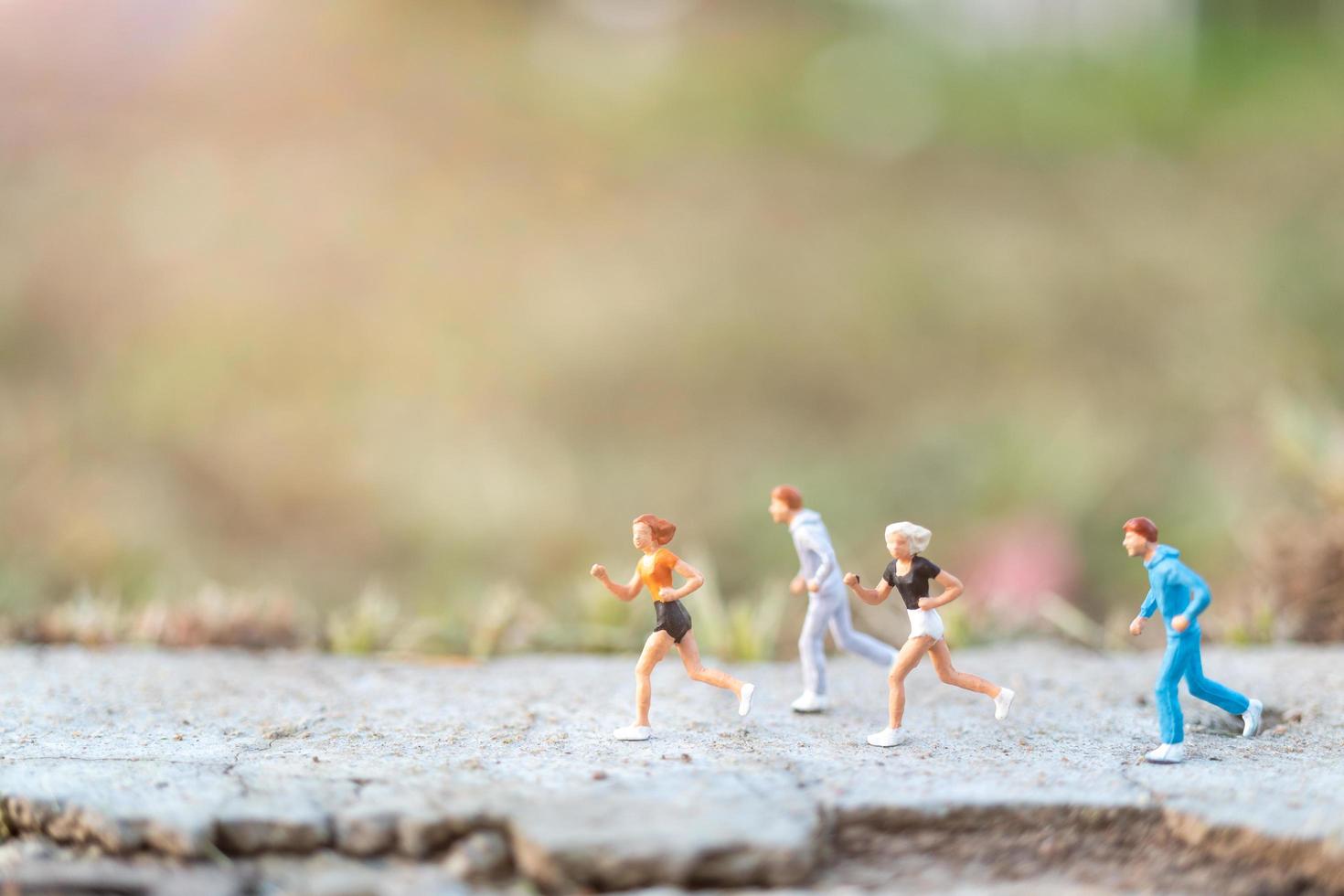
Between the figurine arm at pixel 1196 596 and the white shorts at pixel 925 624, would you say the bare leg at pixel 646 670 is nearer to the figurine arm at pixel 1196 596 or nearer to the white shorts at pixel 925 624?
the white shorts at pixel 925 624

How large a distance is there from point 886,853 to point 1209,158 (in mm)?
9109

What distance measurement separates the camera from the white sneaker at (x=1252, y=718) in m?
3.37

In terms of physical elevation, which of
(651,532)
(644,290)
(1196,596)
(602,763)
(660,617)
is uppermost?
(644,290)

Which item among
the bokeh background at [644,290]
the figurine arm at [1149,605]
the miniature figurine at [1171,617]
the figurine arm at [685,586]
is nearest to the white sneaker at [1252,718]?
the miniature figurine at [1171,617]

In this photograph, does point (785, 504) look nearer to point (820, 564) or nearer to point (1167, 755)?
point (820, 564)

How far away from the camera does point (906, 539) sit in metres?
3.33

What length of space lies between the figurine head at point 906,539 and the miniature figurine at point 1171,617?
0.51m

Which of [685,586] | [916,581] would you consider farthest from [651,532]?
[916,581]

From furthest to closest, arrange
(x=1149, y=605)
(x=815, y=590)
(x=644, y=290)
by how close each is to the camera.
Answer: (x=644, y=290) → (x=815, y=590) → (x=1149, y=605)

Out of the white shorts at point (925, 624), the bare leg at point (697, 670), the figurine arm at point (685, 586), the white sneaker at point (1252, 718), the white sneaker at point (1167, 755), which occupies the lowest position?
the white sneaker at point (1167, 755)

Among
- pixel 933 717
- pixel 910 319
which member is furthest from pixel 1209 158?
pixel 933 717

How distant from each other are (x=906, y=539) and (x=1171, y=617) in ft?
2.19

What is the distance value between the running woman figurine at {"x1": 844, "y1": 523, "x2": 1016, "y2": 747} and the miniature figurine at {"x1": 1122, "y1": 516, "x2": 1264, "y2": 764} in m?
0.38

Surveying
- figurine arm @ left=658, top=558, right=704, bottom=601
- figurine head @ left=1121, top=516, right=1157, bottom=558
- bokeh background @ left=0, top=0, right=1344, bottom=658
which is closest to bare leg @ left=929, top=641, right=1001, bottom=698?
figurine head @ left=1121, top=516, right=1157, bottom=558
